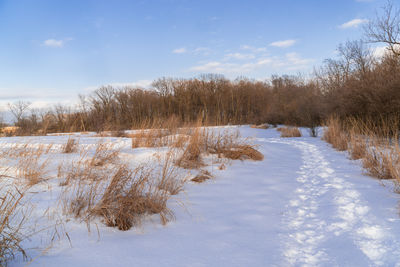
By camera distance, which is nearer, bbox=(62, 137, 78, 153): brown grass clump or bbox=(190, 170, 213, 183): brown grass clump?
bbox=(190, 170, 213, 183): brown grass clump

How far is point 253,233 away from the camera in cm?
210

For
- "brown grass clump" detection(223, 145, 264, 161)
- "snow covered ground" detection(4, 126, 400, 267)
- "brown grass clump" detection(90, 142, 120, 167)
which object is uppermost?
"brown grass clump" detection(90, 142, 120, 167)

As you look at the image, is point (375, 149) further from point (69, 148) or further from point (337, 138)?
point (69, 148)

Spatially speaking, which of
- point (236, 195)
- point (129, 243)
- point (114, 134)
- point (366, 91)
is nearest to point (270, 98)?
point (366, 91)

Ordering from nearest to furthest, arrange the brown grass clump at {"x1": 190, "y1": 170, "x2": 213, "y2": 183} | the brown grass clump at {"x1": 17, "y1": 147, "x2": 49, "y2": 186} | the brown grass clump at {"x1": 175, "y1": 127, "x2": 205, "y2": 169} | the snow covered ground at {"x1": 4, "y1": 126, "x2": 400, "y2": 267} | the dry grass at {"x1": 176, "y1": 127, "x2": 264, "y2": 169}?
the snow covered ground at {"x1": 4, "y1": 126, "x2": 400, "y2": 267} < the brown grass clump at {"x1": 17, "y1": 147, "x2": 49, "y2": 186} < the brown grass clump at {"x1": 190, "y1": 170, "x2": 213, "y2": 183} < the brown grass clump at {"x1": 175, "y1": 127, "x2": 205, "y2": 169} < the dry grass at {"x1": 176, "y1": 127, "x2": 264, "y2": 169}

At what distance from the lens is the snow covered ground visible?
1665mm

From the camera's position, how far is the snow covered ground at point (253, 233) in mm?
1665

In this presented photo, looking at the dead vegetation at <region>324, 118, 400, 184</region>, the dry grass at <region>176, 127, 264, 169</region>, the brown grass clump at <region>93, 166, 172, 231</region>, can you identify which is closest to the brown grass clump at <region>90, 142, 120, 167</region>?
the brown grass clump at <region>93, 166, 172, 231</region>

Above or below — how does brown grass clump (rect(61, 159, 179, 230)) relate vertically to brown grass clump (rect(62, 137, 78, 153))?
below

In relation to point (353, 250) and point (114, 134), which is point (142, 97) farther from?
point (353, 250)

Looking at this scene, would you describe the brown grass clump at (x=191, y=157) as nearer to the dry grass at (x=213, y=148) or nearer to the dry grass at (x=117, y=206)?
the dry grass at (x=213, y=148)

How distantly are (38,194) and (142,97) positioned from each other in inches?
832

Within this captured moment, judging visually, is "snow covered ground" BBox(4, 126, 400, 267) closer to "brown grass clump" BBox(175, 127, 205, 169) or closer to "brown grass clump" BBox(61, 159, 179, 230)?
"brown grass clump" BBox(61, 159, 179, 230)

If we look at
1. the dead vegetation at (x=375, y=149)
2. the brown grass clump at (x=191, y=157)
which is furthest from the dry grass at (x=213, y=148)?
the dead vegetation at (x=375, y=149)
